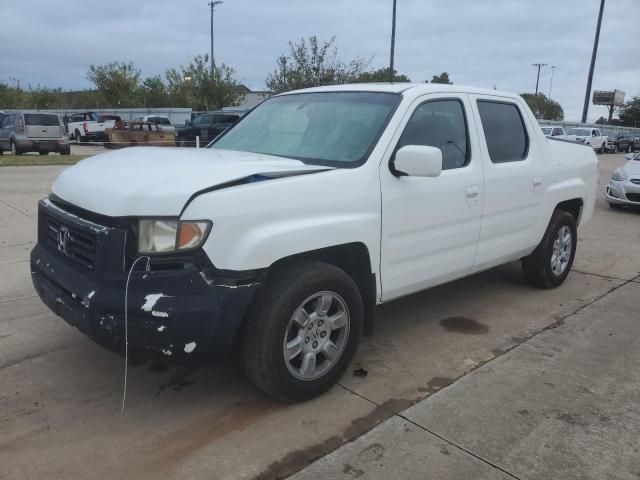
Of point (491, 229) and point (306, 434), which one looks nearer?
point (306, 434)

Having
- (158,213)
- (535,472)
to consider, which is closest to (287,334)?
(158,213)

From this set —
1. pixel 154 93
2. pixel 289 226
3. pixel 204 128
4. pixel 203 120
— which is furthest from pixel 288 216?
pixel 154 93

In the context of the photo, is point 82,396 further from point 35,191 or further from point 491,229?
point 35,191

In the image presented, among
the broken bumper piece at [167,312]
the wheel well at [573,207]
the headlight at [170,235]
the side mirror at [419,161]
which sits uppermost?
the side mirror at [419,161]

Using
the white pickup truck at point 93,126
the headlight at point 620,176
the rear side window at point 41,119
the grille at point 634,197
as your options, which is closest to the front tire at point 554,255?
the grille at point 634,197

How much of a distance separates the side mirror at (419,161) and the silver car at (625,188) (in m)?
9.17

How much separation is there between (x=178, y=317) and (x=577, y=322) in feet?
11.3

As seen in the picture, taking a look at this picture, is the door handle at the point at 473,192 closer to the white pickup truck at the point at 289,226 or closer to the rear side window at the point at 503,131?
the white pickup truck at the point at 289,226

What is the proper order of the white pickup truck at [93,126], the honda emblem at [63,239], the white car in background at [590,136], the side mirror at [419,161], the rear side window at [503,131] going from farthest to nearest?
the white car in background at [590,136]
the white pickup truck at [93,126]
the rear side window at [503,131]
the side mirror at [419,161]
the honda emblem at [63,239]

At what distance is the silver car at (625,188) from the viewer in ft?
35.8

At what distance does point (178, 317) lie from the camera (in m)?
2.71

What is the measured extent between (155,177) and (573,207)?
4.40 metres

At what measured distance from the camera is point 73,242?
10.1ft

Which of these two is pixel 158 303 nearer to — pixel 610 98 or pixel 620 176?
pixel 620 176
